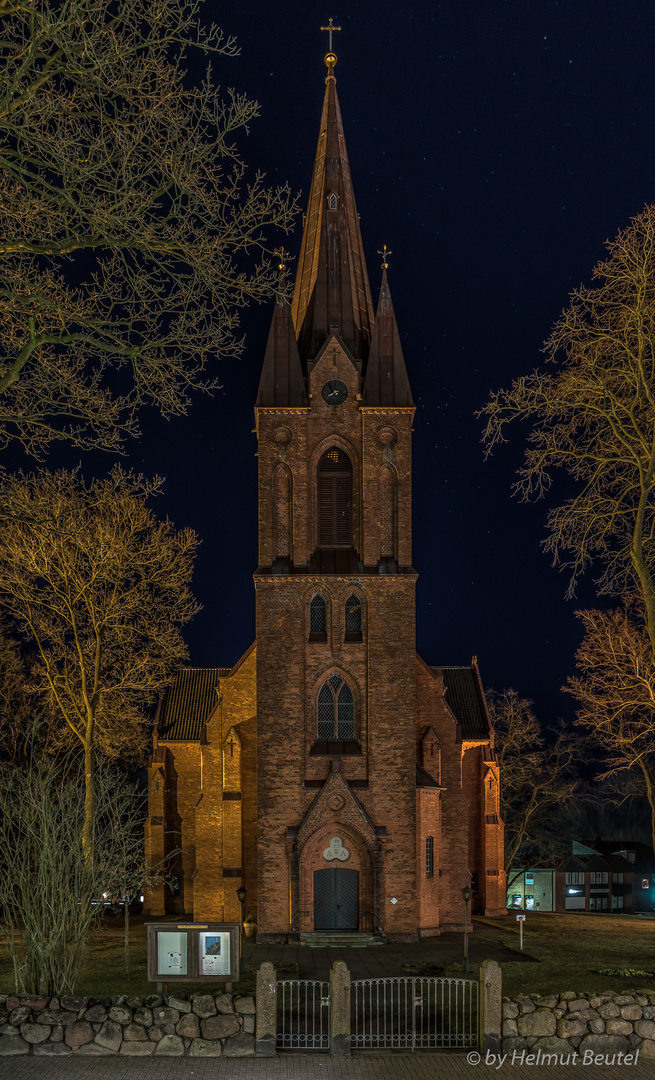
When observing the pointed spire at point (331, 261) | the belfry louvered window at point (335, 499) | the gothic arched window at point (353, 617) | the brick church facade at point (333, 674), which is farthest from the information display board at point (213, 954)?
the pointed spire at point (331, 261)

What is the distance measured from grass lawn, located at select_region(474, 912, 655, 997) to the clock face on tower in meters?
17.9

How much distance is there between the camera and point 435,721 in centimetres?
3431

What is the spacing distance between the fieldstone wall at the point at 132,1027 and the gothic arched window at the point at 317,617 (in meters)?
16.9

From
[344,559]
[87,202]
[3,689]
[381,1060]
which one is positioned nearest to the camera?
[87,202]

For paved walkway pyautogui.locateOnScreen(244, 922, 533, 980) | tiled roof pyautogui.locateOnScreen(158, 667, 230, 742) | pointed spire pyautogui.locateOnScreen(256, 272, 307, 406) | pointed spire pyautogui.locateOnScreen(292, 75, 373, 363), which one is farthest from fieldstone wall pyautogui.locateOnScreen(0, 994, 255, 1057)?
tiled roof pyautogui.locateOnScreen(158, 667, 230, 742)

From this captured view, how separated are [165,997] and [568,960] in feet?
47.4

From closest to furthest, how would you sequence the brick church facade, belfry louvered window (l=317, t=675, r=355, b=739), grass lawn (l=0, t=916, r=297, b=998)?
grass lawn (l=0, t=916, r=297, b=998) < the brick church facade < belfry louvered window (l=317, t=675, r=355, b=739)

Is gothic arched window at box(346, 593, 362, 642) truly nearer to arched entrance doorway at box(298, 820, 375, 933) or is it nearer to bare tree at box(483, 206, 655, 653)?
arched entrance doorway at box(298, 820, 375, 933)

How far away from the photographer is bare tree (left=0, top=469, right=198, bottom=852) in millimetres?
28062

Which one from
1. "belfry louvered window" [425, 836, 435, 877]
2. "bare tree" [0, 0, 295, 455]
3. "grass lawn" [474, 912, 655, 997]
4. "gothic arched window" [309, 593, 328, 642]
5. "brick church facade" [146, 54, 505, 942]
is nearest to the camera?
"bare tree" [0, 0, 295, 455]

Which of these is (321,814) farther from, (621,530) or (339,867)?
(621,530)

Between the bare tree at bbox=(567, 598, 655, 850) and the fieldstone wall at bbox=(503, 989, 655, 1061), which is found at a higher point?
the bare tree at bbox=(567, 598, 655, 850)

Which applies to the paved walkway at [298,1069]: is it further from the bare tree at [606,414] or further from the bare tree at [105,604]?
the bare tree at [105,604]

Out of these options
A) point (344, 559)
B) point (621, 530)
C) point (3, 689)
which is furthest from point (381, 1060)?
point (3, 689)
